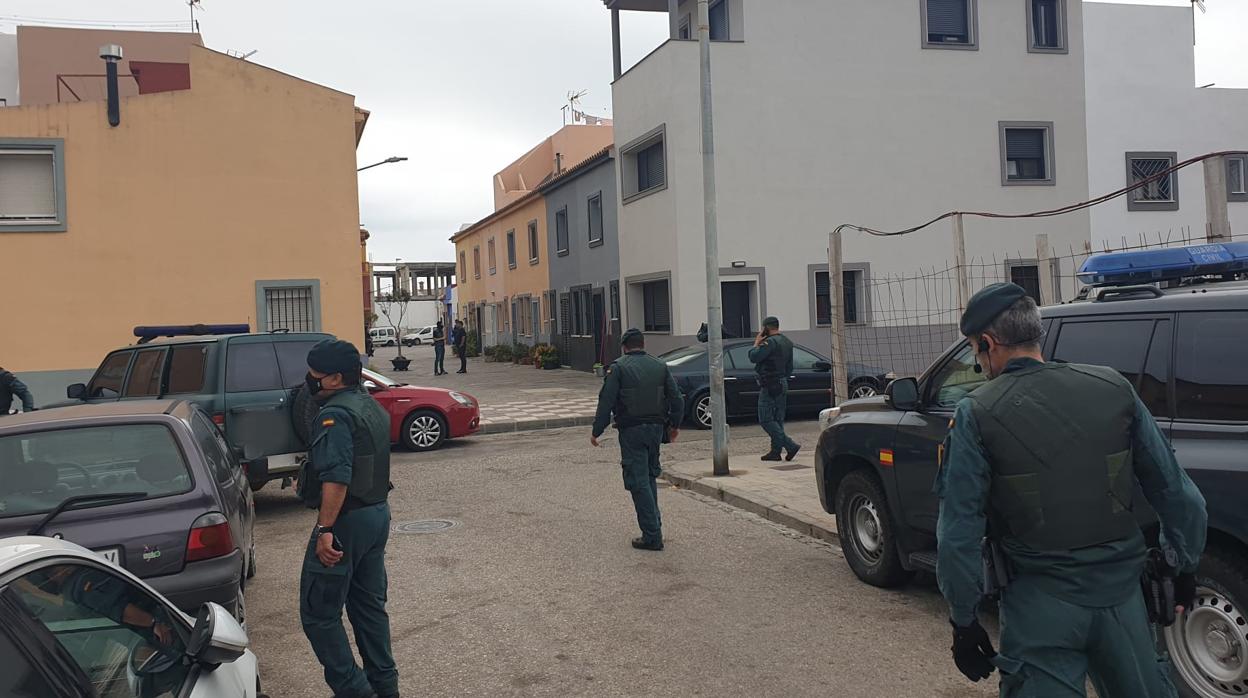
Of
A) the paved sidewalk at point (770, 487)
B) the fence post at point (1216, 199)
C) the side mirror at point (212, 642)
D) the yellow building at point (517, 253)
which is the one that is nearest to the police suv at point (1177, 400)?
the paved sidewalk at point (770, 487)

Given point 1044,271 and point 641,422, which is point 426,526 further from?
point 1044,271

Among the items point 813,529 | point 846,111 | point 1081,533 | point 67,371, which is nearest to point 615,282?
point 846,111

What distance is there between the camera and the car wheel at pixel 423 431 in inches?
549

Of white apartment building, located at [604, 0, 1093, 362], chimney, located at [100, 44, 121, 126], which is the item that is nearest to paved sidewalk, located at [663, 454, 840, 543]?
white apartment building, located at [604, 0, 1093, 362]

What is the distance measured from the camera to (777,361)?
1146cm

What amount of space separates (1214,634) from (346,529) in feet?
12.4

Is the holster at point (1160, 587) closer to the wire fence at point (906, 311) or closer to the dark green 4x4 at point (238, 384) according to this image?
the dark green 4x4 at point (238, 384)

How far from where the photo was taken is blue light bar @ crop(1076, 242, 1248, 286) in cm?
482

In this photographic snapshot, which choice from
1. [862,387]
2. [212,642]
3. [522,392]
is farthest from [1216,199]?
[522,392]

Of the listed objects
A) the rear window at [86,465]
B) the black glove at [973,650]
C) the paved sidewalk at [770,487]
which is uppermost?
the rear window at [86,465]

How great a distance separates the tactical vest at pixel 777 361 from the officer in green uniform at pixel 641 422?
13.0ft

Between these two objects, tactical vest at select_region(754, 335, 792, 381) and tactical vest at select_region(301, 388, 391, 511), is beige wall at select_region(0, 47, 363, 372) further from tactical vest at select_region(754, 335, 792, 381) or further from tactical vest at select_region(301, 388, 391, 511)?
tactical vest at select_region(301, 388, 391, 511)

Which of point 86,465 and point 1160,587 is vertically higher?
A: point 86,465

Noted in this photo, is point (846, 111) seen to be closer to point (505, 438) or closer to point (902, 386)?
point (505, 438)
